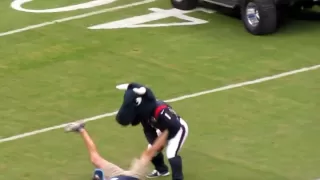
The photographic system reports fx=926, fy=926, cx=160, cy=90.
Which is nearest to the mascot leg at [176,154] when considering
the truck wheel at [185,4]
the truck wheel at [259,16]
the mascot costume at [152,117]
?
the mascot costume at [152,117]

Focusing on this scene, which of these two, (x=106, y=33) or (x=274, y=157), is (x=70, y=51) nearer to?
(x=106, y=33)

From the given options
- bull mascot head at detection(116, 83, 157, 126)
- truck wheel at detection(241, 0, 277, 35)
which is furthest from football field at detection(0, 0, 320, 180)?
bull mascot head at detection(116, 83, 157, 126)

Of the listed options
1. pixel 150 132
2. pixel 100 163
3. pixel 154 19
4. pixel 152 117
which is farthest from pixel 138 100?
pixel 154 19

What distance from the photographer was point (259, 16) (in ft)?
52.9

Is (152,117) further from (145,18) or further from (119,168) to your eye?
(145,18)

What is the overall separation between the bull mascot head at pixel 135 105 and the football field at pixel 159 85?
1127 millimetres

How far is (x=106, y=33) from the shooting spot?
1703 cm

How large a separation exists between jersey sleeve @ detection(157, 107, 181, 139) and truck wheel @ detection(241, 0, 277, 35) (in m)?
6.62

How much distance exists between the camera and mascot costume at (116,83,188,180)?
31.2 ft

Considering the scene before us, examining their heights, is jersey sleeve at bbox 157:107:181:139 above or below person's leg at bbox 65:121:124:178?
above

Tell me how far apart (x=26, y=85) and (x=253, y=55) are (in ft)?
12.1

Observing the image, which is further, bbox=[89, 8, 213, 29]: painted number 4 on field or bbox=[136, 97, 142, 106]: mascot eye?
bbox=[89, 8, 213, 29]: painted number 4 on field

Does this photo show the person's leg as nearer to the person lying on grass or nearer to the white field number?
the person lying on grass

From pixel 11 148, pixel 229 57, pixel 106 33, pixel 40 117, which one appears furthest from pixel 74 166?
pixel 106 33
